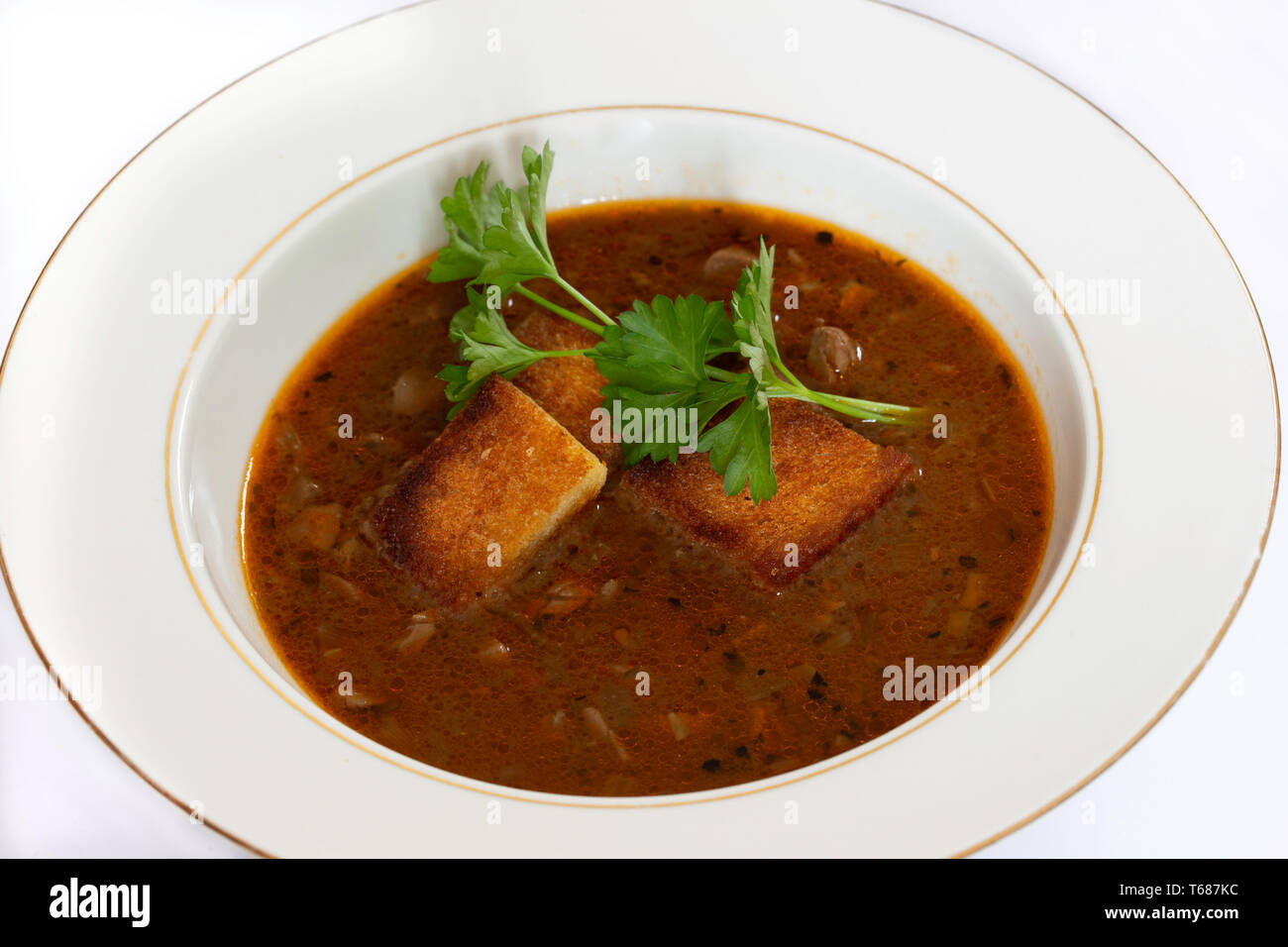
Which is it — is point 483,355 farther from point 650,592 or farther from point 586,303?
point 650,592

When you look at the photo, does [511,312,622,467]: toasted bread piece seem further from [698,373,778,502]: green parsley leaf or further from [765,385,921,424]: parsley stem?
[765,385,921,424]: parsley stem

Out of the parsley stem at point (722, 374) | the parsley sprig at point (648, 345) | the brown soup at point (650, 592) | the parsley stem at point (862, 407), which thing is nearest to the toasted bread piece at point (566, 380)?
the parsley sprig at point (648, 345)

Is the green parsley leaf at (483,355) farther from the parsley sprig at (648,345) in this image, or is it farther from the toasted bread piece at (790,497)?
the toasted bread piece at (790,497)

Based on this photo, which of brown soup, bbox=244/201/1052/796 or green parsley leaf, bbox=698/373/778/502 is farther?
green parsley leaf, bbox=698/373/778/502

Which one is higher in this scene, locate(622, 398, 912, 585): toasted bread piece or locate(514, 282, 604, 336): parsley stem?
locate(514, 282, 604, 336): parsley stem

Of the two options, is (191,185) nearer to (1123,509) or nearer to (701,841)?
(701,841)

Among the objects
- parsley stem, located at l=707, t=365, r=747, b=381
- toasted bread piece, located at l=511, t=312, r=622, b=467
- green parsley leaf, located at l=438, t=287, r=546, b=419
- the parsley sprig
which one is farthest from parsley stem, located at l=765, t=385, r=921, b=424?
green parsley leaf, located at l=438, t=287, r=546, b=419
